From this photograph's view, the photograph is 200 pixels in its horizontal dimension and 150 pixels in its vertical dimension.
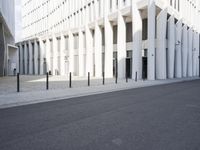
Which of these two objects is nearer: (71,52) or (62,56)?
(71,52)

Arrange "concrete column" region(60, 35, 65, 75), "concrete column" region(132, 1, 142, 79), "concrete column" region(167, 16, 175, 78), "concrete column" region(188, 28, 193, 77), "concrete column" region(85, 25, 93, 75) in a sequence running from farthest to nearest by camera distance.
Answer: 1. "concrete column" region(60, 35, 65, 75)
2. "concrete column" region(188, 28, 193, 77)
3. "concrete column" region(85, 25, 93, 75)
4. "concrete column" region(167, 16, 175, 78)
5. "concrete column" region(132, 1, 142, 79)

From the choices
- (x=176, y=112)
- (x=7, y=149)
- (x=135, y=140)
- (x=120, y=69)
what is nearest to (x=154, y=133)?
(x=135, y=140)

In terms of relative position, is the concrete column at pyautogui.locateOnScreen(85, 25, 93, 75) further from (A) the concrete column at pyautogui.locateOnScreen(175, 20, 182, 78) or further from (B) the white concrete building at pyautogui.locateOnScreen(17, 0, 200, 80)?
(A) the concrete column at pyautogui.locateOnScreen(175, 20, 182, 78)

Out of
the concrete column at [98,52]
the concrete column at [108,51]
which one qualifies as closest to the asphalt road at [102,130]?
the concrete column at [108,51]

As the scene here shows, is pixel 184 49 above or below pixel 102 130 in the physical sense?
above

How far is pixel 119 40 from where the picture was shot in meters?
30.3

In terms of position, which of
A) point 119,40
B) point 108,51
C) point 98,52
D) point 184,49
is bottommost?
point 108,51

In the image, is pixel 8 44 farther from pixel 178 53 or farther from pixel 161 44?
pixel 178 53

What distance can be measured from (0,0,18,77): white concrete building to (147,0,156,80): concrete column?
20380 mm

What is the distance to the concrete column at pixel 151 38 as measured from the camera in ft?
83.3

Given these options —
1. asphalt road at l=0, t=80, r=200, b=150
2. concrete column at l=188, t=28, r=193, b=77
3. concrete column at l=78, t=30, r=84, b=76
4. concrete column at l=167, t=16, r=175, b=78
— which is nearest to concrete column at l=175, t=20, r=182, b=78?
concrete column at l=167, t=16, r=175, b=78

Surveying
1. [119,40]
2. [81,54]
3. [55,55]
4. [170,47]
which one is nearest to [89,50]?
[81,54]

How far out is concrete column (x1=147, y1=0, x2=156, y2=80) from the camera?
25375 millimetres

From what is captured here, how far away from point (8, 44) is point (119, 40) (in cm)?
2391
